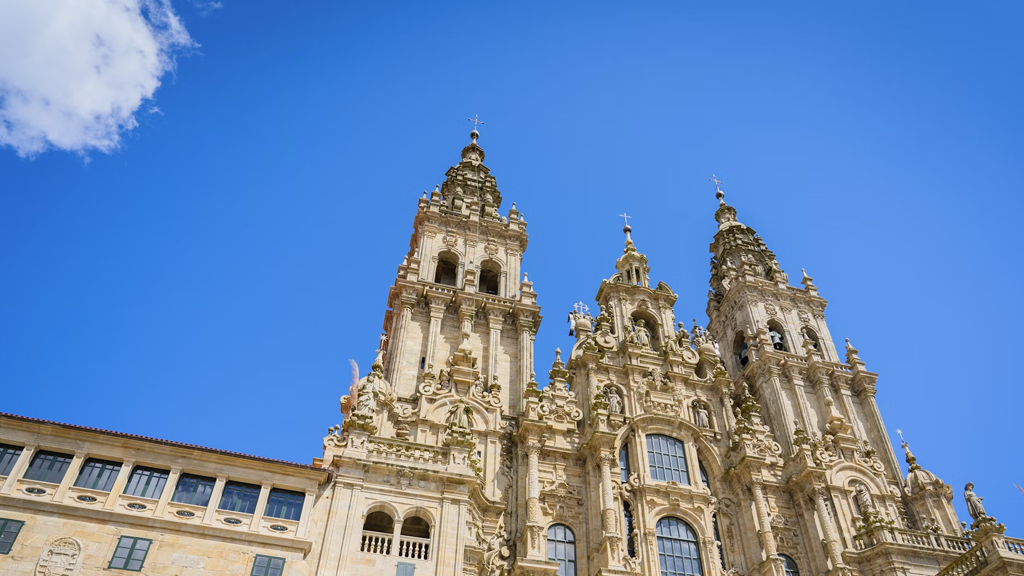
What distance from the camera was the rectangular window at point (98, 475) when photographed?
20.6 m

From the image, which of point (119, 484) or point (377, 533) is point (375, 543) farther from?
point (119, 484)

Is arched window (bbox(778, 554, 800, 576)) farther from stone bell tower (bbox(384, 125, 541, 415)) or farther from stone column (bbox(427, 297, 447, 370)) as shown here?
stone column (bbox(427, 297, 447, 370))

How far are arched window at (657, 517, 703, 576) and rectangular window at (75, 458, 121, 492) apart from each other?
1844cm

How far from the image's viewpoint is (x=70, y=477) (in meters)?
20.5

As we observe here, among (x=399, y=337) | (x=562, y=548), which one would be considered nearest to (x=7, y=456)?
(x=399, y=337)

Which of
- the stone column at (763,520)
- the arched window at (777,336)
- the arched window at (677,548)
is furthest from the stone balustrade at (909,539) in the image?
the arched window at (777,336)

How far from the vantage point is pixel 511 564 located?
26.1 m

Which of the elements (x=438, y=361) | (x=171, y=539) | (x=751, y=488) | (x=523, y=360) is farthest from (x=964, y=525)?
(x=171, y=539)

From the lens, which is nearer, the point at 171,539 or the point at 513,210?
the point at 171,539

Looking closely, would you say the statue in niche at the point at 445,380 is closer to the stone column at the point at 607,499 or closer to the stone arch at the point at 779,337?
the stone column at the point at 607,499

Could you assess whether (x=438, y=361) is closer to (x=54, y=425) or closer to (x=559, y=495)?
(x=559, y=495)

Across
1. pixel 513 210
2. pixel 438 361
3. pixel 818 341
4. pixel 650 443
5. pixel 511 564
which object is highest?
pixel 513 210

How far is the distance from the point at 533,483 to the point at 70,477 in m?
15.1

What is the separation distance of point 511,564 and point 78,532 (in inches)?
525
